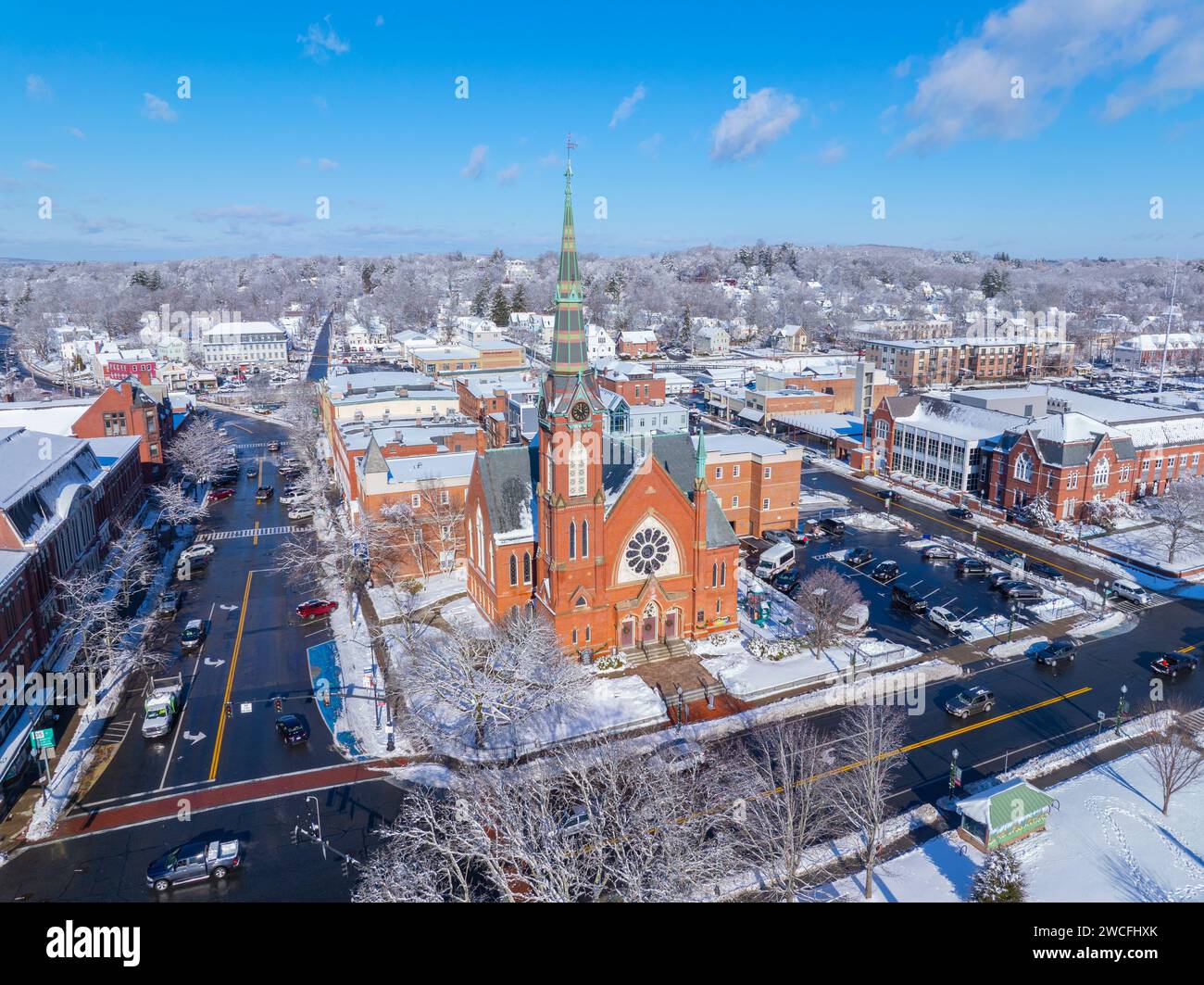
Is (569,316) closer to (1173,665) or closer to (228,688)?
(228,688)

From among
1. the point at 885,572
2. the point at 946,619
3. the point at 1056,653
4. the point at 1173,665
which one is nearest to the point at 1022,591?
the point at 946,619

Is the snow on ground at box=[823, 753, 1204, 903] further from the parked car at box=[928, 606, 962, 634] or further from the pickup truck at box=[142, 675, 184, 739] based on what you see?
the pickup truck at box=[142, 675, 184, 739]

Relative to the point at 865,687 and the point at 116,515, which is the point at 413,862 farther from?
the point at 116,515

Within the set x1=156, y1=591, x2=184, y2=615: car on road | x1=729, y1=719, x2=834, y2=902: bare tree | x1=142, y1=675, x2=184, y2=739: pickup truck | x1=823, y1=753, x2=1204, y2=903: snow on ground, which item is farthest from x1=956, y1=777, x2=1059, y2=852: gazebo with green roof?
x1=156, y1=591, x2=184, y2=615: car on road

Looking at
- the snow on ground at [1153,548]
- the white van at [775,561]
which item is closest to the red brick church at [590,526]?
the white van at [775,561]

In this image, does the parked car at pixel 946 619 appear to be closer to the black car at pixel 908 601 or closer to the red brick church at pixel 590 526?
the black car at pixel 908 601

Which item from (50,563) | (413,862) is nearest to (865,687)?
(413,862)
